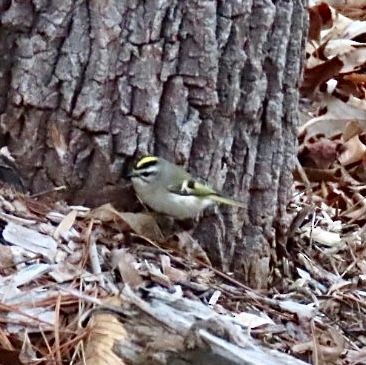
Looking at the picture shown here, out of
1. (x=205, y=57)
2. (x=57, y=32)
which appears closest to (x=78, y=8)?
(x=57, y=32)

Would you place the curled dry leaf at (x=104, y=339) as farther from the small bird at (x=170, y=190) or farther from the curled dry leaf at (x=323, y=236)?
the curled dry leaf at (x=323, y=236)

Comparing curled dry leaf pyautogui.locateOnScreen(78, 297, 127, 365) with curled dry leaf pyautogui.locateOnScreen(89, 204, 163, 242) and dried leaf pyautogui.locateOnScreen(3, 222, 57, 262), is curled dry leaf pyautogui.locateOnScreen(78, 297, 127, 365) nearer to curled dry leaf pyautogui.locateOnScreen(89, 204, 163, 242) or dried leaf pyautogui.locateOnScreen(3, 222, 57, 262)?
dried leaf pyautogui.locateOnScreen(3, 222, 57, 262)

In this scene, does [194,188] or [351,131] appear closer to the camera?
[194,188]

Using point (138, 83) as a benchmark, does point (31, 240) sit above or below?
below

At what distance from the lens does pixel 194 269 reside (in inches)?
166

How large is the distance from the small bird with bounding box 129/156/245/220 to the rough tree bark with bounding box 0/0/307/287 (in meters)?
0.06

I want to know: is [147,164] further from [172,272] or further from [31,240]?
[31,240]

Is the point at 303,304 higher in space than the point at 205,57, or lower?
lower

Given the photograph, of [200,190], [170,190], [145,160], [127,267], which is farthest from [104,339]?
[170,190]

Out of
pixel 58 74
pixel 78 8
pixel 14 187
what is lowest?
pixel 14 187

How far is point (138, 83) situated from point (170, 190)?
51cm

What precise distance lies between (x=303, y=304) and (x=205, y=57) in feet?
3.43

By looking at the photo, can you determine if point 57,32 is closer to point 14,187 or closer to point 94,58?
point 94,58

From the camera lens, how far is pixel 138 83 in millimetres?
4121
